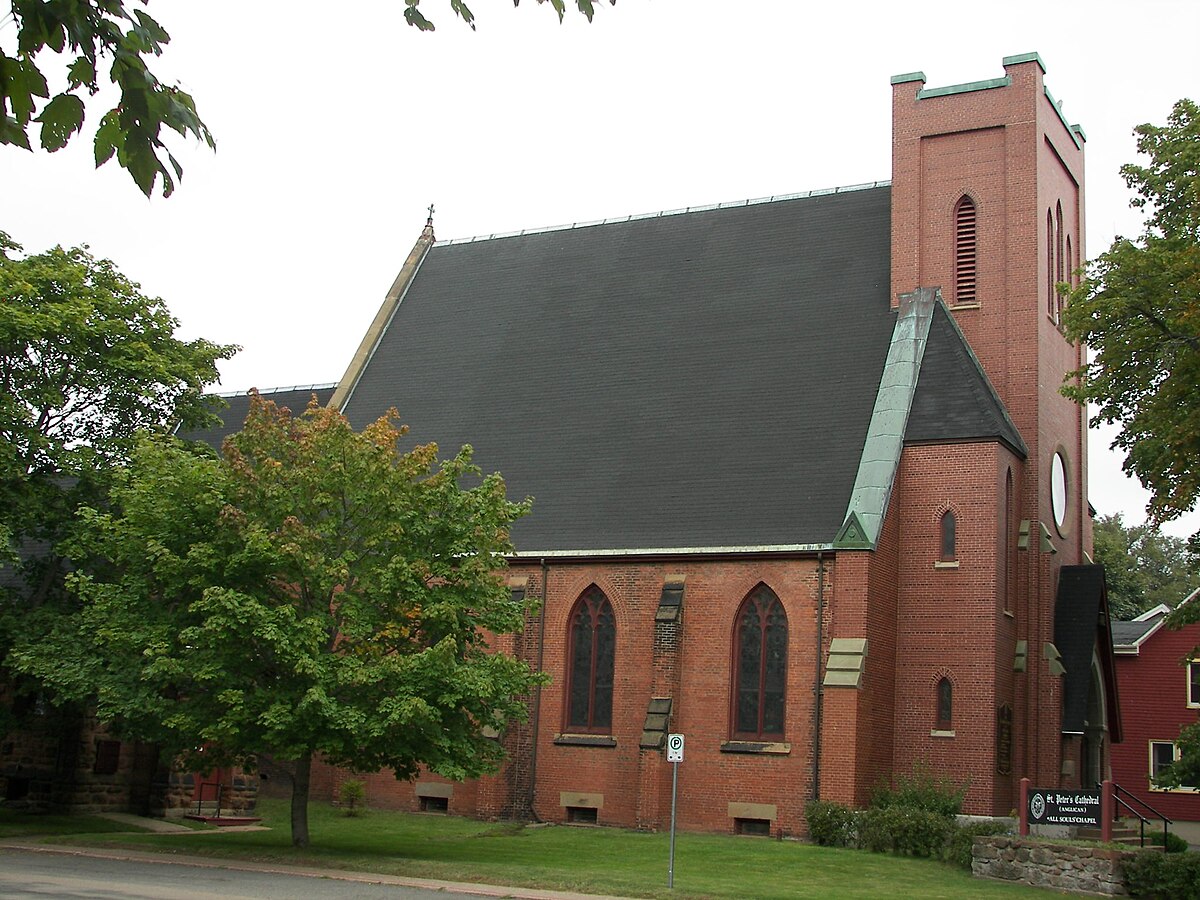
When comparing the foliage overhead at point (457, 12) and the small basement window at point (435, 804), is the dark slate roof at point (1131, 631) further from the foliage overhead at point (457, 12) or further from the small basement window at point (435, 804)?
the foliage overhead at point (457, 12)

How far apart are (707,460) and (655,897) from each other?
1431cm

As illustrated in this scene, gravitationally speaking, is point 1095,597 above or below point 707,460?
below

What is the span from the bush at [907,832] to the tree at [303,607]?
7.13 metres

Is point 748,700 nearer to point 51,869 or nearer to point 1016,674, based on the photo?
point 1016,674

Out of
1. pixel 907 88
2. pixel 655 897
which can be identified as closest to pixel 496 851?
pixel 655 897

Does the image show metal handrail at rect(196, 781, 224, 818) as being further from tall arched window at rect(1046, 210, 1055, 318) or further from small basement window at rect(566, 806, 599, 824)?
tall arched window at rect(1046, 210, 1055, 318)

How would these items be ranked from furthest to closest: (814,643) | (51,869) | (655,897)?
1. (814,643)
2. (51,869)
3. (655,897)

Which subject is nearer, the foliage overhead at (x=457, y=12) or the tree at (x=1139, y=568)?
the foliage overhead at (x=457, y=12)

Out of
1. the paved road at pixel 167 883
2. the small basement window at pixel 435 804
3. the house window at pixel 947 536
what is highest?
the house window at pixel 947 536

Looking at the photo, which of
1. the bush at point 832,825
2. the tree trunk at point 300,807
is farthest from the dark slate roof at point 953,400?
the tree trunk at point 300,807

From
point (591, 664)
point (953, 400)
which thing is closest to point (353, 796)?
point (591, 664)

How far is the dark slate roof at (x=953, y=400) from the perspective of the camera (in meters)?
30.2

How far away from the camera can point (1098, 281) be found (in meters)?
25.7

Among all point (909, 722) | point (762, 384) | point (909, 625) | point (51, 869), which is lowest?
point (51, 869)
